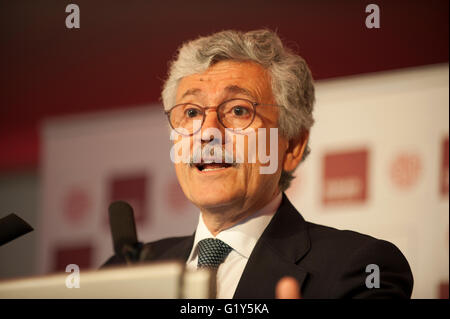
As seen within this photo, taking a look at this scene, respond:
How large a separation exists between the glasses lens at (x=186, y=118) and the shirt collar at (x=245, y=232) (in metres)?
0.28

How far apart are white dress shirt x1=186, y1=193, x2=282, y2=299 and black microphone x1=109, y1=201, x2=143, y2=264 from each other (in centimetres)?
29

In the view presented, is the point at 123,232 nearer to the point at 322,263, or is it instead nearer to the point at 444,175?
the point at 322,263

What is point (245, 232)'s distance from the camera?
2.09 meters

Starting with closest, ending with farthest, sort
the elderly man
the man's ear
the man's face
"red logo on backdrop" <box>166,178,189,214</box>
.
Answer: the elderly man < the man's face < the man's ear < "red logo on backdrop" <box>166,178,189,214</box>

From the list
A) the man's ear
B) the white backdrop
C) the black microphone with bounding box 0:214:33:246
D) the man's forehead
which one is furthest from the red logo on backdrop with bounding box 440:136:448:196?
the black microphone with bounding box 0:214:33:246

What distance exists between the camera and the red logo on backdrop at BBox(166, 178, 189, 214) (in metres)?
3.05

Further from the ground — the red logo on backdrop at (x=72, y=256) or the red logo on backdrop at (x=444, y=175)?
the red logo on backdrop at (x=444, y=175)

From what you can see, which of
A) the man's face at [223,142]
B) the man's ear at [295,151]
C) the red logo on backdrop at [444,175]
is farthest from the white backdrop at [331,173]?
the man's face at [223,142]

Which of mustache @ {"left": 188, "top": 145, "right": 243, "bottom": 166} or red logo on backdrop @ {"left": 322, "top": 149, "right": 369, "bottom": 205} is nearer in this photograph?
mustache @ {"left": 188, "top": 145, "right": 243, "bottom": 166}

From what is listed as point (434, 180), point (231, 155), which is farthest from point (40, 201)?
point (434, 180)

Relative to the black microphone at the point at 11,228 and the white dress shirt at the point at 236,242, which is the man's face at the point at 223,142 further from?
the black microphone at the point at 11,228

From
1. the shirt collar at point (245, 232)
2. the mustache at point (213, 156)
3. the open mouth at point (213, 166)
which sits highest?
the mustache at point (213, 156)

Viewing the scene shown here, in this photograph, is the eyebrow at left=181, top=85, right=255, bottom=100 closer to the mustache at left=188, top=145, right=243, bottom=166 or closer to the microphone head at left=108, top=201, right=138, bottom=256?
the mustache at left=188, top=145, right=243, bottom=166

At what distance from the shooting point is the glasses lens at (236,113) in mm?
2100
